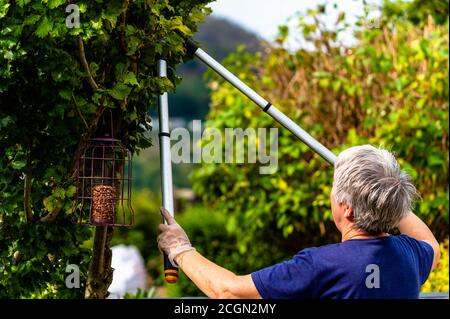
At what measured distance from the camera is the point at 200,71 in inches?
2108

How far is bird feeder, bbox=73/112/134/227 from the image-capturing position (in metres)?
3.32

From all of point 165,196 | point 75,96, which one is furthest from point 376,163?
point 75,96

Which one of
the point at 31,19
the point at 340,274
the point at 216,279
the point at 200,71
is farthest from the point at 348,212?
the point at 200,71

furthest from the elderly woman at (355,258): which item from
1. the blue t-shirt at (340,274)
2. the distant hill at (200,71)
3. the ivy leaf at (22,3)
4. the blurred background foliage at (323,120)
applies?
the distant hill at (200,71)

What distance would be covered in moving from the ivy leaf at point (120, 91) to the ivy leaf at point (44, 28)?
0.38m

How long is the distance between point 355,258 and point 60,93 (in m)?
1.36

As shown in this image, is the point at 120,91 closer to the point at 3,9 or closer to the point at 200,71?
the point at 3,9

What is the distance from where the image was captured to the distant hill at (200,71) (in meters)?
46.4

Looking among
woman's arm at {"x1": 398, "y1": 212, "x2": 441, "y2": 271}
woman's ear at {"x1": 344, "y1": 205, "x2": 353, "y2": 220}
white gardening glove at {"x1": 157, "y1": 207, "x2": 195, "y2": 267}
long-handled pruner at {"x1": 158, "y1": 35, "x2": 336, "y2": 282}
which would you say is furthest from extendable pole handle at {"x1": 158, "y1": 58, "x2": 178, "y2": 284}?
woman's arm at {"x1": 398, "y1": 212, "x2": 441, "y2": 271}

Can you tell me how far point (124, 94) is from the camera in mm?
3262

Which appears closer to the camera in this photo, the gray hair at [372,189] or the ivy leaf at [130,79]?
the gray hair at [372,189]

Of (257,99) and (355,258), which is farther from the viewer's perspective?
(257,99)

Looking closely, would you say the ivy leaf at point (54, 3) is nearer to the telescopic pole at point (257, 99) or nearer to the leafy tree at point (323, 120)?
the telescopic pole at point (257, 99)
